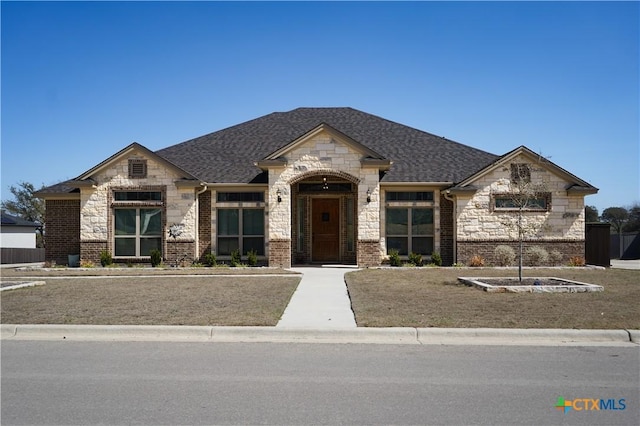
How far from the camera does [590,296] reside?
12.3 m

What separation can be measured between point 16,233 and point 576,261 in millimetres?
37770

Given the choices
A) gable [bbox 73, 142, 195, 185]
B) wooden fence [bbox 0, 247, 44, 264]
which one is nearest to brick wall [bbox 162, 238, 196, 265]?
gable [bbox 73, 142, 195, 185]

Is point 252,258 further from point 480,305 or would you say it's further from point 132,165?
point 480,305

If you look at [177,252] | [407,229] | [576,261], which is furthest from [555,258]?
[177,252]

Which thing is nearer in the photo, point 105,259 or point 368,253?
point 368,253

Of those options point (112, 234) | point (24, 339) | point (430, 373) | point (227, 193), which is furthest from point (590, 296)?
point (112, 234)

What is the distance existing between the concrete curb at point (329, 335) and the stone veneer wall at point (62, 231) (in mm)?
13792

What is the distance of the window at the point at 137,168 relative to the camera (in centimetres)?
2116

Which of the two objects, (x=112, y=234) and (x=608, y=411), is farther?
(x=112, y=234)

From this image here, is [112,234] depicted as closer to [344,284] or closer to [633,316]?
[344,284]

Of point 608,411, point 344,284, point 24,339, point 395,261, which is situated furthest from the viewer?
point 395,261

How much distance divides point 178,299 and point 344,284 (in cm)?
509

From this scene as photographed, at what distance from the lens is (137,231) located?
69.9 ft

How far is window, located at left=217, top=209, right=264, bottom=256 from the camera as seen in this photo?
2178 cm
